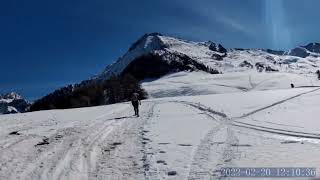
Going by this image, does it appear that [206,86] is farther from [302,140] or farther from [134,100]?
[302,140]

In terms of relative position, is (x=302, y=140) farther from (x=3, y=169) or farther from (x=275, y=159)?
(x=3, y=169)

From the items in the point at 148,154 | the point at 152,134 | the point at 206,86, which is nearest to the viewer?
the point at 148,154

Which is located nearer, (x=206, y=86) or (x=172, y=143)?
(x=172, y=143)

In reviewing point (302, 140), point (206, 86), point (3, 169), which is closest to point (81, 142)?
point (3, 169)

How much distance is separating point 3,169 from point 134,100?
2353 centimetres

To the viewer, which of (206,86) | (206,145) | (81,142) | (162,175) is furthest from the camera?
(206,86)

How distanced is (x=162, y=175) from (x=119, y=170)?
1561 millimetres

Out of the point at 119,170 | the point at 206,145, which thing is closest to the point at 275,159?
the point at 206,145

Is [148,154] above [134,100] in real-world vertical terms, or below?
below

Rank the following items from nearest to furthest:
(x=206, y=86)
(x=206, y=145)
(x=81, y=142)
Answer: (x=206, y=145) < (x=81, y=142) < (x=206, y=86)

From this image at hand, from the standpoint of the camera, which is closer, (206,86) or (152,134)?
(152,134)

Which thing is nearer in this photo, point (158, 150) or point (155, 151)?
point (155, 151)

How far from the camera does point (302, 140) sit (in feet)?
56.0

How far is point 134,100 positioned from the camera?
120 feet
